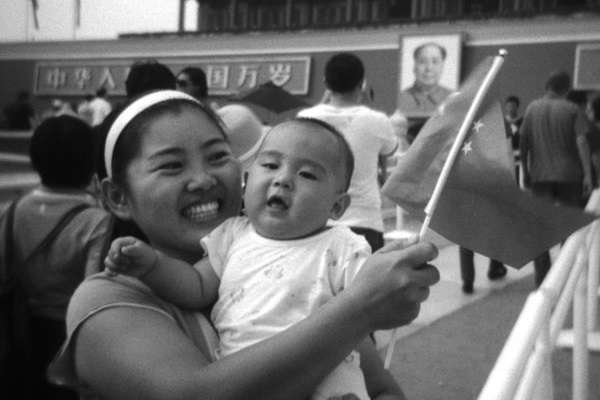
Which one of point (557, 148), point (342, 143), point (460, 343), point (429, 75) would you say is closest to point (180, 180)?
point (342, 143)

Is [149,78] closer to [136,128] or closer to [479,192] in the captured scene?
[136,128]

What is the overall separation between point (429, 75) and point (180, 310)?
1703cm

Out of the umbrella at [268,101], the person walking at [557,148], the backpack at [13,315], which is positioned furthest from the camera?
the umbrella at [268,101]

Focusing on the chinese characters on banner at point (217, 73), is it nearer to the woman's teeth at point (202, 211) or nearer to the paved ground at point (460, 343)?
the paved ground at point (460, 343)

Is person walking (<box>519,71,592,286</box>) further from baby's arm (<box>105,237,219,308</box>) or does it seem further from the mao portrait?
the mao portrait

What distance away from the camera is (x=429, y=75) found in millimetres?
17984

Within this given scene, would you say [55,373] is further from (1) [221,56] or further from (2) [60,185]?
(1) [221,56]

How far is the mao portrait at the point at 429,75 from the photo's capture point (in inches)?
695

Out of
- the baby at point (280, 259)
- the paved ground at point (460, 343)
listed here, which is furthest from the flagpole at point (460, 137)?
the paved ground at point (460, 343)

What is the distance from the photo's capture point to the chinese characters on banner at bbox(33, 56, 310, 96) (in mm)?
20375

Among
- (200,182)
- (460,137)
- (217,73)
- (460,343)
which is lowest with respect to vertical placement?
(460,343)

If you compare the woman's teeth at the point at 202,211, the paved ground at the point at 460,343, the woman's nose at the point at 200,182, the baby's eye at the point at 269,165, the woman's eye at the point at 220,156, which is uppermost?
the woman's eye at the point at 220,156

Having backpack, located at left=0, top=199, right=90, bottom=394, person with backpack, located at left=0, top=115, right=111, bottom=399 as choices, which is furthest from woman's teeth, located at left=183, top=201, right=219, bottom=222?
backpack, located at left=0, top=199, right=90, bottom=394

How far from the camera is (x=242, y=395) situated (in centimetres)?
121
